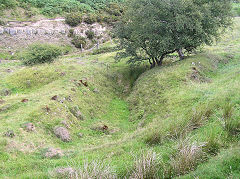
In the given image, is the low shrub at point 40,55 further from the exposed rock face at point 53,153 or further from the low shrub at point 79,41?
the exposed rock face at point 53,153

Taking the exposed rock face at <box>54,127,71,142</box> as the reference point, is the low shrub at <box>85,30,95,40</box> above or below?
below

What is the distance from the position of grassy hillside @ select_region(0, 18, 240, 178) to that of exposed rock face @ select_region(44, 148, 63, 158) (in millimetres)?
187

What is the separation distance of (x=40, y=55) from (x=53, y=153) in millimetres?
20022

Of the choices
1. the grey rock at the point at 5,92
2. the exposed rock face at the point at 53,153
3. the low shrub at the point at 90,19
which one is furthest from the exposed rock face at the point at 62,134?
the low shrub at the point at 90,19

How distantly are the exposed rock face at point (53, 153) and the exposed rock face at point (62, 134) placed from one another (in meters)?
1.72

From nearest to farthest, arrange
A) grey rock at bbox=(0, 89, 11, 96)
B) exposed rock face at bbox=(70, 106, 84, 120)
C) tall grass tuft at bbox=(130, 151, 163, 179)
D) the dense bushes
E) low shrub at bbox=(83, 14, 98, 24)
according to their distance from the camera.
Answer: tall grass tuft at bbox=(130, 151, 163, 179)
exposed rock face at bbox=(70, 106, 84, 120)
grey rock at bbox=(0, 89, 11, 96)
the dense bushes
low shrub at bbox=(83, 14, 98, 24)

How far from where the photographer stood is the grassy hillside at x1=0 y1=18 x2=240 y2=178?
6.94m

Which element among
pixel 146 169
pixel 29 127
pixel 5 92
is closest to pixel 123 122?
pixel 29 127

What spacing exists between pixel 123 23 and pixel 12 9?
3212 centimetres

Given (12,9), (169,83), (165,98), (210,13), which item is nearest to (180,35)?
(210,13)

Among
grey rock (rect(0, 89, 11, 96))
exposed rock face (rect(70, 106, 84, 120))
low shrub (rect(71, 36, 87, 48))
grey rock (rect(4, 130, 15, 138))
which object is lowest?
low shrub (rect(71, 36, 87, 48))

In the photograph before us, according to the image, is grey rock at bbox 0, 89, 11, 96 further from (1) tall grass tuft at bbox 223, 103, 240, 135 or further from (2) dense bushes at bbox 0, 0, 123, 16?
(2) dense bushes at bbox 0, 0, 123, 16

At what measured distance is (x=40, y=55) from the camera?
27312mm

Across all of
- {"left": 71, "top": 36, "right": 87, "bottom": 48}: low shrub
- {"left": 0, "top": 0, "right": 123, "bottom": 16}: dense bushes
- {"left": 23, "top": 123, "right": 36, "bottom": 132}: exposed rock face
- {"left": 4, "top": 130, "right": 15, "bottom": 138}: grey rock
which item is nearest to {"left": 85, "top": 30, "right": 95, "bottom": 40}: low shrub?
{"left": 71, "top": 36, "right": 87, "bottom": 48}: low shrub
